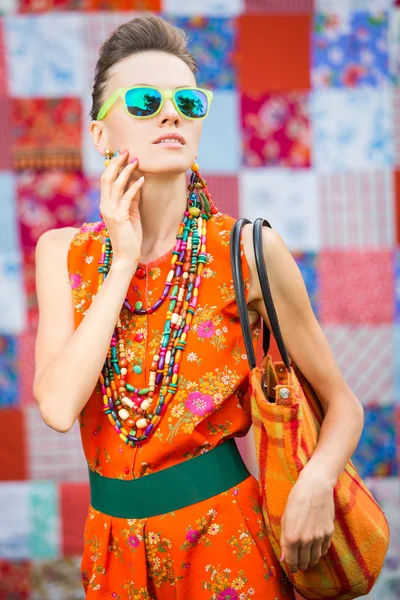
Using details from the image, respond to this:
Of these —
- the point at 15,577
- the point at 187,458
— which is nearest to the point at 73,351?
the point at 187,458

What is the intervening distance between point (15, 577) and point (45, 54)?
2.10 m

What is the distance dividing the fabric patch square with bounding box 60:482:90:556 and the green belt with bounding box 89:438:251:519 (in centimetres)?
165

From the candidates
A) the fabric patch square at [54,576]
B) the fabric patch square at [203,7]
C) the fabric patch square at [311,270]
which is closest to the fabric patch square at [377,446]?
the fabric patch square at [311,270]

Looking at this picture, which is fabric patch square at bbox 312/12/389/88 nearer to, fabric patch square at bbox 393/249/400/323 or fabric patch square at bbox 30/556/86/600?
fabric patch square at bbox 393/249/400/323

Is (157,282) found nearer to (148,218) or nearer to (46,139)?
(148,218)

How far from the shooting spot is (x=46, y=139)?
3.07m

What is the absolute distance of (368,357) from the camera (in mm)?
3131

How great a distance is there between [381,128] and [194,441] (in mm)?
1999

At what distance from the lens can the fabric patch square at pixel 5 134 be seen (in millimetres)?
3057

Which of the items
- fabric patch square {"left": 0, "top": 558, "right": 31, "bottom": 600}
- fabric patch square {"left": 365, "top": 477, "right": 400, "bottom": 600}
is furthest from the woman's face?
fabric patch square {"left": 0, "top": 558, "right": 31, "bottom": 600}

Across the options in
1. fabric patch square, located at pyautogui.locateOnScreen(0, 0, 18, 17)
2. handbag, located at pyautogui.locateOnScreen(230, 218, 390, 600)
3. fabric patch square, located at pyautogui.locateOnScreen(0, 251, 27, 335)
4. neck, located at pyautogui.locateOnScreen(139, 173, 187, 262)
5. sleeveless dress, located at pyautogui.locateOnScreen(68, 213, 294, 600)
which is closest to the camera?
handbag, located at pyautogui.locateOnScreen(230, 218, 390, 600)

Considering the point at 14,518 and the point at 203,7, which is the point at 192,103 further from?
the point at 14,518

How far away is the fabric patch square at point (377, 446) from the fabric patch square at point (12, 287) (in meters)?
1.45

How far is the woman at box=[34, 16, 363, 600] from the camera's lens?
1.47 meters
